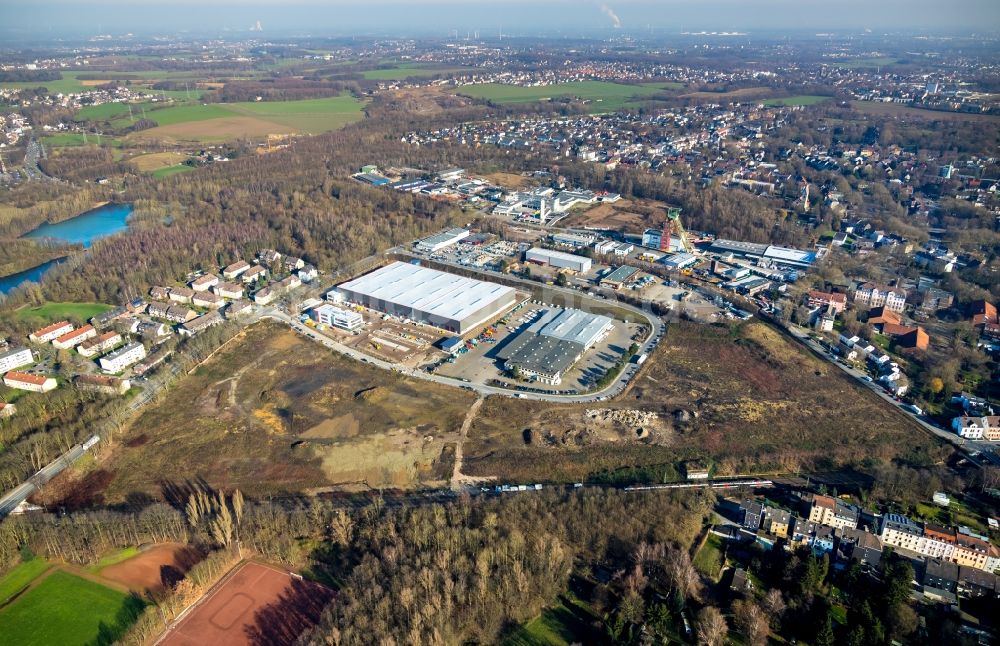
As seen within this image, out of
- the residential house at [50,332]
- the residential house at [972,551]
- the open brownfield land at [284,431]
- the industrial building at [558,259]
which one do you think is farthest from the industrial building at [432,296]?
the residential house at [972,551]

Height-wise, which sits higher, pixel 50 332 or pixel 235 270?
pixel 235 270

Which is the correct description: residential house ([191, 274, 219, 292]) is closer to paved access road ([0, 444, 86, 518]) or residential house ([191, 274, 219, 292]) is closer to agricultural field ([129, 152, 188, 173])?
paved access road ([0, 444, 86, 518])

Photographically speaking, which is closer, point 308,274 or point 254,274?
point 308,274

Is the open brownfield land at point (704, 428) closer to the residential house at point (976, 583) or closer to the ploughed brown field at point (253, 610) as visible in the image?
the residential house at point (976, 583)

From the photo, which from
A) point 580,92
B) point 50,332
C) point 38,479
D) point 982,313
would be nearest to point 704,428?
point 982,313

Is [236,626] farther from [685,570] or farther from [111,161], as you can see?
[111,161]

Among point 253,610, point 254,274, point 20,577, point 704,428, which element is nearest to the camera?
point 253,610

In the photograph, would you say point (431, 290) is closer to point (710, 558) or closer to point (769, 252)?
point (710, 558)
